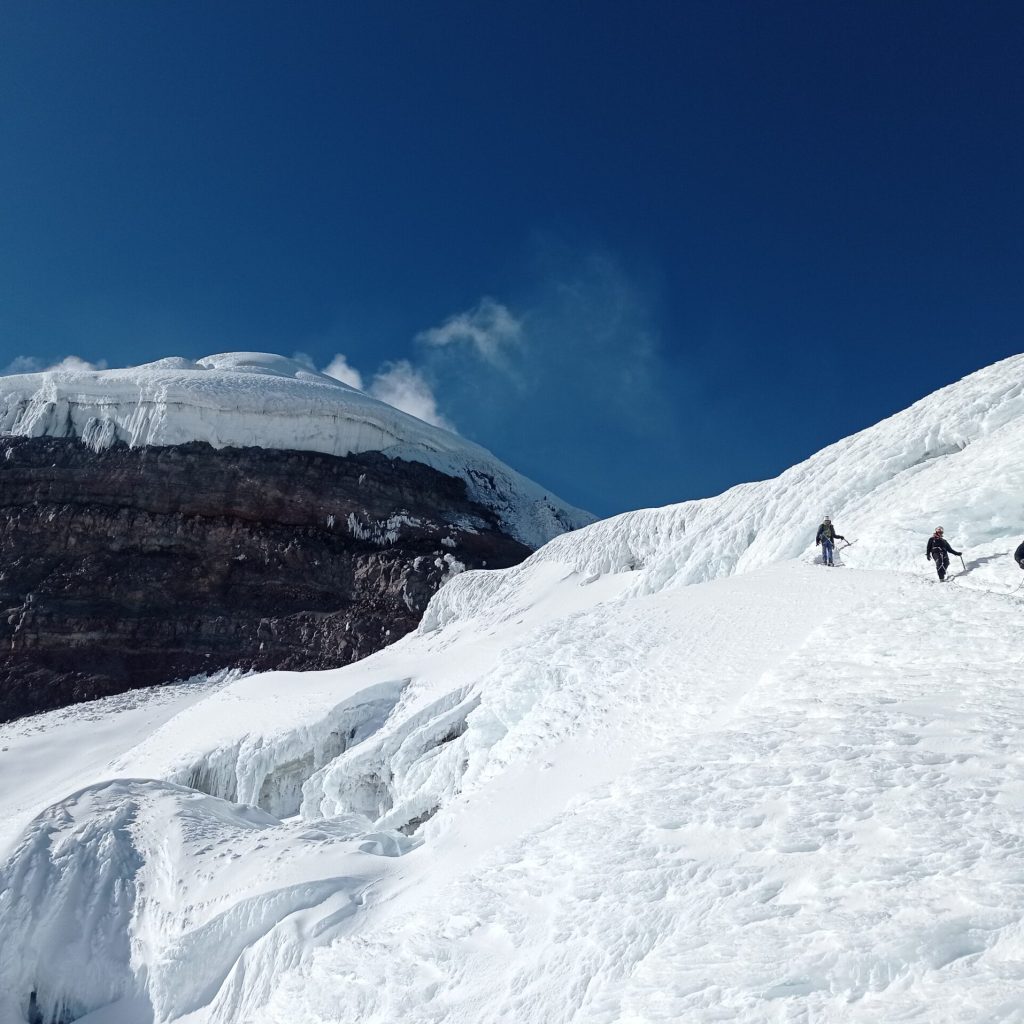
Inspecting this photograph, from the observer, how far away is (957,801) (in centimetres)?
576

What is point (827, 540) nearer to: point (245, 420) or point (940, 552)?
point (940, 552)

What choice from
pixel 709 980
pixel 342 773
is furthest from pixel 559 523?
pixel 709 980

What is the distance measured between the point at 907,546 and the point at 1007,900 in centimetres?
1018

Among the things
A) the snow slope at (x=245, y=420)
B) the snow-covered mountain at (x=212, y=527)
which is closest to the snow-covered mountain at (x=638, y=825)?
the snow-covered mountain at (x=212, y=527)

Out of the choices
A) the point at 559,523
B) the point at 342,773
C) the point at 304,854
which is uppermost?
the point at 559,523

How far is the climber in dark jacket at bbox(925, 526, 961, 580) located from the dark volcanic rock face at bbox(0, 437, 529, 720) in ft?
95.9

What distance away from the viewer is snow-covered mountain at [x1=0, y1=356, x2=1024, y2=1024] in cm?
487

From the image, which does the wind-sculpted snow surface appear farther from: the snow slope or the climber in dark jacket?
the snow slope

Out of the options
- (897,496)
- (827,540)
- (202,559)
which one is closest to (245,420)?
(202,559)

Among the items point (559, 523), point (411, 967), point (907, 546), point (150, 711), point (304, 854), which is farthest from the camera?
point (559, 523)

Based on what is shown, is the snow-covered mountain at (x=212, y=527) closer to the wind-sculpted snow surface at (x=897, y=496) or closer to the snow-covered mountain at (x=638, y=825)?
the wind-sculpted snow surface at (x=897, y=496)

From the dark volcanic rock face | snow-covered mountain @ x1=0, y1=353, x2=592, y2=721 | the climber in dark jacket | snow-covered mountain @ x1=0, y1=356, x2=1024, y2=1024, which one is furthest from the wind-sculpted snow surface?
snow-covered mountain @ x1=0, y1=353, x2=592, y2=721

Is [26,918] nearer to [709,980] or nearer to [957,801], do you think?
[709,980]

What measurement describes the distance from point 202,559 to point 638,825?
3972 centimetres
